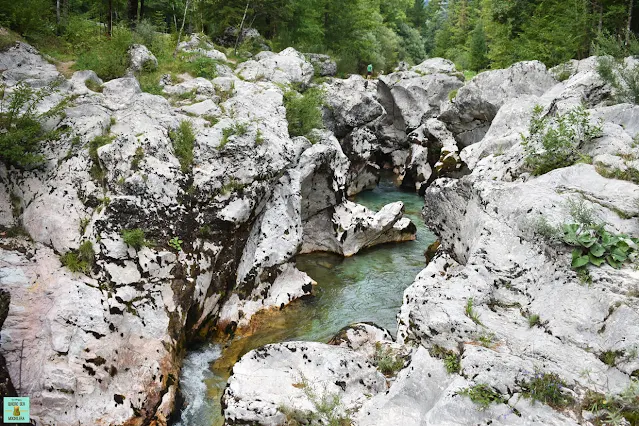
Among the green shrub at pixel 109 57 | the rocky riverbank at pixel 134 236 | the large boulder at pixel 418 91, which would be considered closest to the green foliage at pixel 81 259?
the rocky riverbank at pixel 134 236

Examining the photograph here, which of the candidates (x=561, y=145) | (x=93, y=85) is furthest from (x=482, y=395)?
(x=93, y=85)

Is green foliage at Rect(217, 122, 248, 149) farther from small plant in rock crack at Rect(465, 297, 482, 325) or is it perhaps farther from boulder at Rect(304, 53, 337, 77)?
Result: boulder at Rect(304, 53, 337, 77)

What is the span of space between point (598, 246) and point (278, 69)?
17962 mm

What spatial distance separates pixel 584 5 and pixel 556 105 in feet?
43.2

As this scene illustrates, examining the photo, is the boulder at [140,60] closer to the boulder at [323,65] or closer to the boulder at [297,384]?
the boulder at [297,384]

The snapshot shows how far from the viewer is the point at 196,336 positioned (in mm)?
11930

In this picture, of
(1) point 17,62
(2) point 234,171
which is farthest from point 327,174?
(1) point 17,62

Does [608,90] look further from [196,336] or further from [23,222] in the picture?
[23,222]

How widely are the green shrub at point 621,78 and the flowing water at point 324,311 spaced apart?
8.78m

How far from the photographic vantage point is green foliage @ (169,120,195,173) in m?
12.4

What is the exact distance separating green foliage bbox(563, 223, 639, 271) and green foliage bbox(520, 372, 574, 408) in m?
2.16

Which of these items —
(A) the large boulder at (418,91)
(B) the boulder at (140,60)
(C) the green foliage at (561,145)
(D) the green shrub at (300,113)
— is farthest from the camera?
(A) the large boulder at (418,91)

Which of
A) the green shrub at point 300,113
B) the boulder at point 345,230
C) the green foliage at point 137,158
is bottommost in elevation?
the boulder at point 345,230

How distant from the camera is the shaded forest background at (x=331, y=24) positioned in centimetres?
1827
